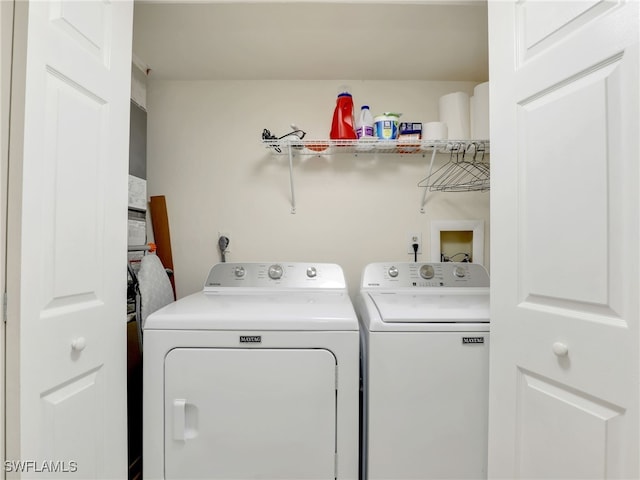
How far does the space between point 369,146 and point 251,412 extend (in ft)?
4.88

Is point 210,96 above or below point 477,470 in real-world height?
above

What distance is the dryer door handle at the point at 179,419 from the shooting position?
1.23 meters

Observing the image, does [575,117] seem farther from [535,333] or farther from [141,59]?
[141,59]

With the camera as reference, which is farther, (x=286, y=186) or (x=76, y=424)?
(x=286, y=186)

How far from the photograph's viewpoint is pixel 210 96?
2.17 metres

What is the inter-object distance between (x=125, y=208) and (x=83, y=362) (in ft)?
1.80

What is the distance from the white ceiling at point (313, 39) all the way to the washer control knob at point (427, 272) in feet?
4.00

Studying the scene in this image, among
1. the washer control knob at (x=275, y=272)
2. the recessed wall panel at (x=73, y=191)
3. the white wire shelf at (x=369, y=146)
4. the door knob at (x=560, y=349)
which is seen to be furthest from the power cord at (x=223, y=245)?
the door knob at (x=560, y=349)

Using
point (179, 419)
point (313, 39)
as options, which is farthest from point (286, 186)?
point (179, 419)

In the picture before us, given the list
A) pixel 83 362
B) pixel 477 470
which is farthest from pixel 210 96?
pixel 477 470

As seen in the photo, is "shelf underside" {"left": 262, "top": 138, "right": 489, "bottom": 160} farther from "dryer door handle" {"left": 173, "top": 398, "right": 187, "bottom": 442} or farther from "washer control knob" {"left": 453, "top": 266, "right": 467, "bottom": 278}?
"dryer door handle" {"left": 173, "top": 398, "right": 187, "bottom": 442}

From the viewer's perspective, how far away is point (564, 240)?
3.05 feet

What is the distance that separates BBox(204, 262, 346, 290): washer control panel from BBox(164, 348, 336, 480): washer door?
62cm

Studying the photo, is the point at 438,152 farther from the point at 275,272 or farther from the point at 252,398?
the point at 252,398
